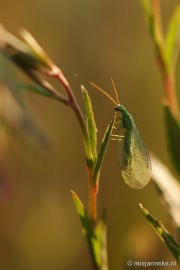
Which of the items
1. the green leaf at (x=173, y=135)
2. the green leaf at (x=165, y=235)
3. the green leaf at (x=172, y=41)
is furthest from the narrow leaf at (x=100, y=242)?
the green leaf at (x=172, y=41)

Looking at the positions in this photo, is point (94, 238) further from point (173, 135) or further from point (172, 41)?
point (172, 41)

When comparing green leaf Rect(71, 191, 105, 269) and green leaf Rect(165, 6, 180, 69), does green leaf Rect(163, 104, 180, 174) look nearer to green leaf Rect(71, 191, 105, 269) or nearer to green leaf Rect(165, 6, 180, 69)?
green leaf Rect(165, 6, 180, 69)

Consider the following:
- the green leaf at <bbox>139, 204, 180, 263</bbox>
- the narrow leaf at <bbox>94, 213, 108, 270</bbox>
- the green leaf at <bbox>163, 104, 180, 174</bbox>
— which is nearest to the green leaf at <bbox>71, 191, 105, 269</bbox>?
the narrow leaf at <bbox>94, 213, 108, 270</bbox>

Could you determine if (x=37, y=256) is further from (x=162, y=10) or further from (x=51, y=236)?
(x=162, y=10)

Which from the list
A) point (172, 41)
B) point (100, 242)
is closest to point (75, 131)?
point (172, 41)

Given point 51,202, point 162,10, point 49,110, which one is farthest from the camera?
point 162,10

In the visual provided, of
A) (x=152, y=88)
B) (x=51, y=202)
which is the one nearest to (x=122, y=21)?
(x=152, y=88)
